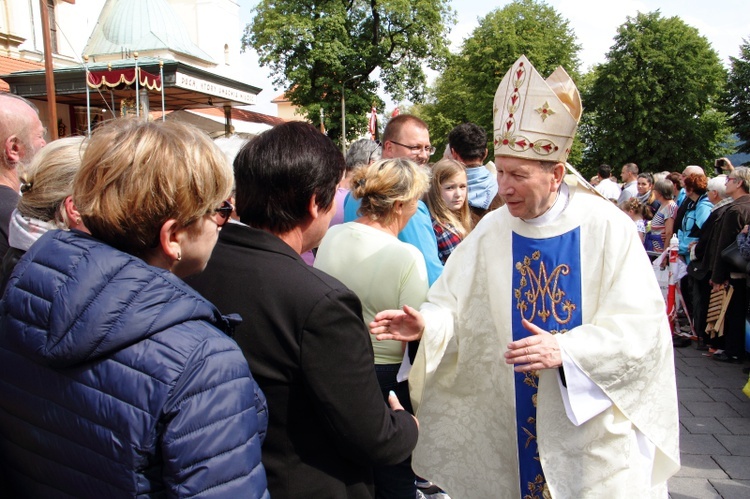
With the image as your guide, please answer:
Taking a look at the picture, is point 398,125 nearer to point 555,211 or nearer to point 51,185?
point 555,211

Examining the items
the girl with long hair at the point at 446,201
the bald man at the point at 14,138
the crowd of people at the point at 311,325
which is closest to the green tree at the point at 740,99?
the girl with long hair at the point at 446,201

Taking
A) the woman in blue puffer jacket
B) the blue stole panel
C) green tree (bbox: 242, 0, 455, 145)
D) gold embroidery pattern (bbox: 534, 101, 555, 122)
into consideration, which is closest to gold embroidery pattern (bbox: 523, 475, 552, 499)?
the blue stole panel

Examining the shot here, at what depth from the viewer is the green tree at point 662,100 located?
104 feet

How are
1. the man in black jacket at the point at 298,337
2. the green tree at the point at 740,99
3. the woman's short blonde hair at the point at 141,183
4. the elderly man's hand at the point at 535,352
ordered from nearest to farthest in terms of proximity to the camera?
the woman's short blonde hair at the point at 141,183, the man in black jacket at the point at 298,337, the elderly man's hand at the point at 535,352, the green tree at the point at 740,99

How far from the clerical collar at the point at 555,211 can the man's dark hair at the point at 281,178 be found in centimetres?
108

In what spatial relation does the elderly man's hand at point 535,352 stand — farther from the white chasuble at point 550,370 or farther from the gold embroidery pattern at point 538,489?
the gold embroidery pattern at point 538,489

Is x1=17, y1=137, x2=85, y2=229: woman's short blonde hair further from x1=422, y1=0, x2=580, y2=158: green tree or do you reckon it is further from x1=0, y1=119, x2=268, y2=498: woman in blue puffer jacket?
x1=422, y1=0, x2=580, y2=158: green tree

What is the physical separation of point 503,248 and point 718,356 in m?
4.81

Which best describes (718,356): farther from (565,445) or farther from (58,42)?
(58,42)

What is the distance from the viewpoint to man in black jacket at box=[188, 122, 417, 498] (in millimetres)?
1376

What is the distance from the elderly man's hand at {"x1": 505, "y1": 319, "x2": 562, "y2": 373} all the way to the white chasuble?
0.22ft

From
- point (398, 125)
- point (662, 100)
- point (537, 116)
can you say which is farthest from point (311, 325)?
point (662, 100)

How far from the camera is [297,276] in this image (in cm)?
143

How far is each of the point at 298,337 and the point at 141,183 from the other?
485mm
